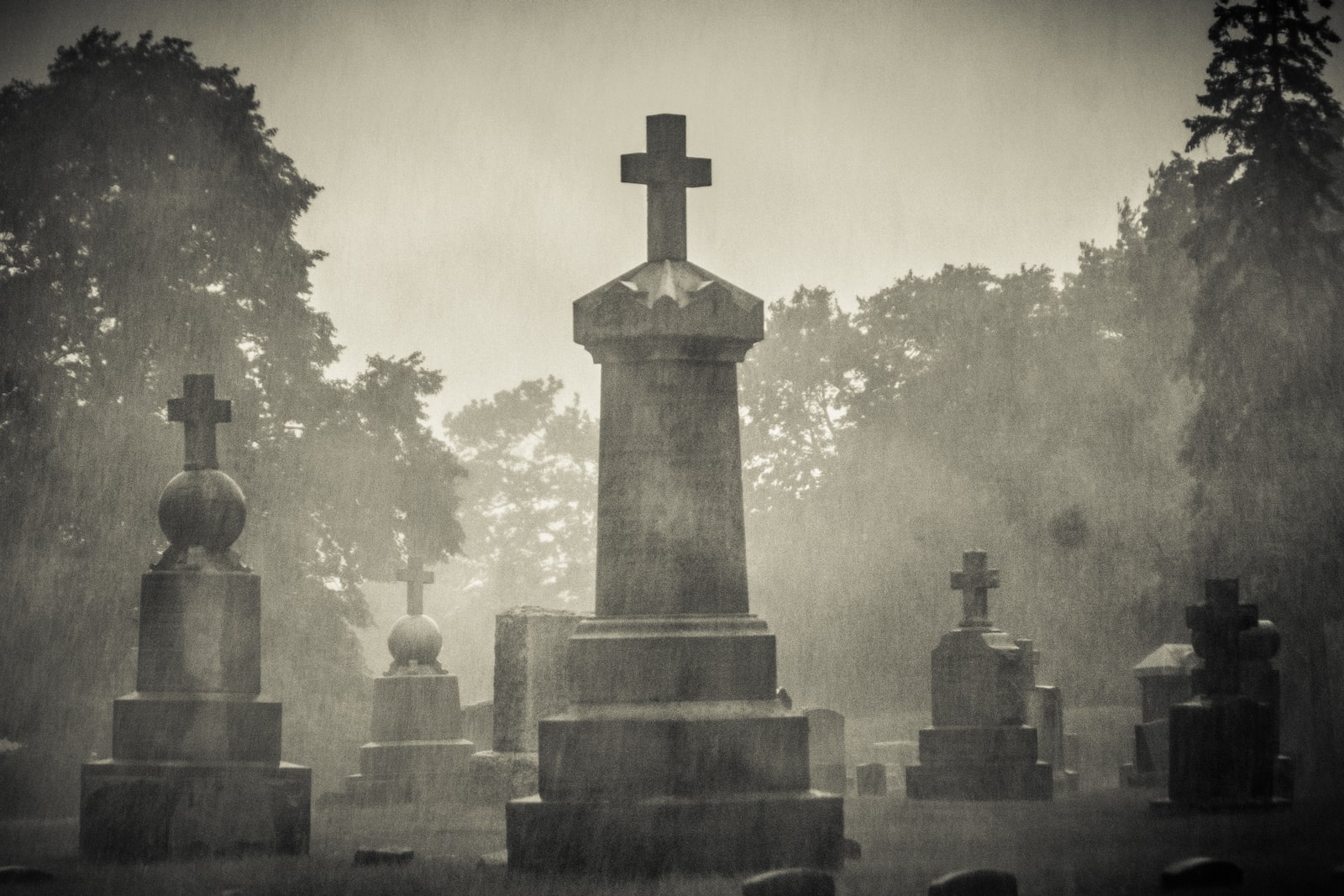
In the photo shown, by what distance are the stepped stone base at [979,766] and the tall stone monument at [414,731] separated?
5362 millimetres

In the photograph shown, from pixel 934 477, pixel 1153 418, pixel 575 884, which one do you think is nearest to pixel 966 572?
pixel 575 884

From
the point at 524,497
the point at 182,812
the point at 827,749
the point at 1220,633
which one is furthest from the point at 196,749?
the point at 524,497

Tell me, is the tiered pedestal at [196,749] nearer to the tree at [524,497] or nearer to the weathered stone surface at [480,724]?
the weathered stone surface at [480,724]

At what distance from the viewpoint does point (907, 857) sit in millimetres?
9609

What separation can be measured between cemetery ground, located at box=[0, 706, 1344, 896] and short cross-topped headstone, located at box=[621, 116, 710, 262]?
404 cm

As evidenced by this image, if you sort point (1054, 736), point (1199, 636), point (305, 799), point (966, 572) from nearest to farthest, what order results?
1. point (305, 799)
2. point (1199, 636)
3. point (966, 572)
4. point (1054, 736)

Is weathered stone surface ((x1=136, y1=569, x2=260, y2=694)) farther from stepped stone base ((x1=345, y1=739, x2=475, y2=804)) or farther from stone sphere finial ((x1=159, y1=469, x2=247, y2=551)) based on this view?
stepped stone base ((x1=345, y1=739, x2=475, y2=804))

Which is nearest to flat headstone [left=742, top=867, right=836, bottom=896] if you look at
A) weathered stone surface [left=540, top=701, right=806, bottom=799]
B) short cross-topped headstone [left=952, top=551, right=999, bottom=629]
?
weathered stone surface [left=540, top=701, right=806, bottom=799]

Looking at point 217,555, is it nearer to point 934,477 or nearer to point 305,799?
point 305,799

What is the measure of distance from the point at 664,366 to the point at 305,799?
4.27m

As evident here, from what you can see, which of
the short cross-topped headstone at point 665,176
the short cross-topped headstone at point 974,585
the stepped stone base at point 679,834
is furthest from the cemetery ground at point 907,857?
the short cross-topped headstone at point 665,176

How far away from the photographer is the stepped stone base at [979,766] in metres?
16.2

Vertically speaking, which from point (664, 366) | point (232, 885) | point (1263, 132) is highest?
point (1263, 132)

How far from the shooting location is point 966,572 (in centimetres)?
1761
